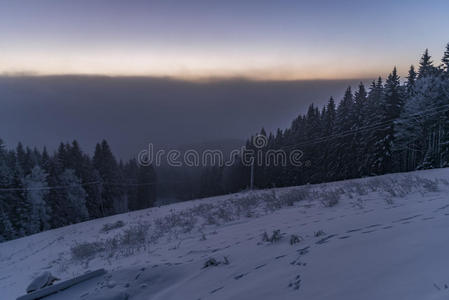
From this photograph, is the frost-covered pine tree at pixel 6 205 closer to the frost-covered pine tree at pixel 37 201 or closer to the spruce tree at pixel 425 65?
the frost-covered pine tree at pixel 37 201

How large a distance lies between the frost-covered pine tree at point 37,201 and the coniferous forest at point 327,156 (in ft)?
0.38

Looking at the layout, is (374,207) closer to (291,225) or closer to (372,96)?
(291,225)

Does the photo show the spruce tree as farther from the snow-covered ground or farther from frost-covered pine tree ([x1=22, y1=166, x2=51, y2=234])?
frost-covered pine tree ([x1=22, y1=166, x2=51, y2=234])

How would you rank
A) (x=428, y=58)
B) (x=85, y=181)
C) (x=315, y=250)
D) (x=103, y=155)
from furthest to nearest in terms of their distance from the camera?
(x=103, y=155) → (x=85, y=181) → (x=428, y=58) → (x=315, y=250)

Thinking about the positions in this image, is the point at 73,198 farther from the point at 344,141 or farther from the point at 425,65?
the point at 425,65

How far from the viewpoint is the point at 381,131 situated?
3650cm

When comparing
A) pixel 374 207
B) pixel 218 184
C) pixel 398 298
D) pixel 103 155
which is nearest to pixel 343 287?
pixel 398 298

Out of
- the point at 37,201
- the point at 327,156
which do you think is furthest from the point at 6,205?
the point at 327,156

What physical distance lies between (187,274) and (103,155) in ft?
173

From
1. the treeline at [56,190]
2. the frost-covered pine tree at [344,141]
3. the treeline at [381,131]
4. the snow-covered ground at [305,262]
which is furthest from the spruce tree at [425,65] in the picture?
the treeline at [56,190]

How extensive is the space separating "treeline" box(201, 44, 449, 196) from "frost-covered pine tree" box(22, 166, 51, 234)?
40.3 metres

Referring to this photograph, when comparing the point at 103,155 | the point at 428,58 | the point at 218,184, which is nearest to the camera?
the point at 428,58

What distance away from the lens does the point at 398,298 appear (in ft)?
6.25

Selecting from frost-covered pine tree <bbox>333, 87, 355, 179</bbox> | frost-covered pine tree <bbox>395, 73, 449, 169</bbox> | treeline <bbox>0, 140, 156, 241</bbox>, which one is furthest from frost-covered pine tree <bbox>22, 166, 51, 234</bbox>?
frost-covered pine tree <bbox>395, 73, 449, 169</bbox>
